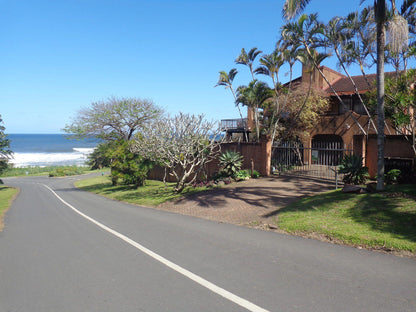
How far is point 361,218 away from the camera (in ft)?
27.7

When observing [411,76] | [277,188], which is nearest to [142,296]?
[277,188]

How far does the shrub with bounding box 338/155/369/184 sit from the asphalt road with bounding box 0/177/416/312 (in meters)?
6.77

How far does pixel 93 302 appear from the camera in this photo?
4340 millimetres

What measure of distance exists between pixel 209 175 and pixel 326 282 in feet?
56.1

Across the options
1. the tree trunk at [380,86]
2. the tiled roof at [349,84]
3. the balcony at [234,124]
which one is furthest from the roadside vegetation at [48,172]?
the tree trunk at [380,86]

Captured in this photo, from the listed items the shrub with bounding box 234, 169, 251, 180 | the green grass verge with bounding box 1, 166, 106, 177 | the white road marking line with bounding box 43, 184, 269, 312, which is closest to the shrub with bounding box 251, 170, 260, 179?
the shrub with bounding box 234, 169, 251, 180

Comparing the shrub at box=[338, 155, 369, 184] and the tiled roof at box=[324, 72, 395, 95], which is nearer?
the shrub at box=[338, 155, 369, 184]


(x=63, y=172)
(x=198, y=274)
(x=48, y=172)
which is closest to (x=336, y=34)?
(x=198, y=274)

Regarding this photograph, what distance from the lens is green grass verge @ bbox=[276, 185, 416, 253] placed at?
6867 millimetres

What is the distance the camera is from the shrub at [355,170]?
42.5 feet

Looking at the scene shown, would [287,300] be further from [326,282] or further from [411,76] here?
→ [411,76]

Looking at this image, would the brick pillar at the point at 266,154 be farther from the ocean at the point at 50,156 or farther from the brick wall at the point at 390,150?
the ocean at the point at 50,156

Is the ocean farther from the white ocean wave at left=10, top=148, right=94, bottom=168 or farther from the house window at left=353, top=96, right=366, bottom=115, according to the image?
the house window at left=353, top=96, right=366, bottom=115

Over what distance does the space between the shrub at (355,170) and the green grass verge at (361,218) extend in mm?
1905
